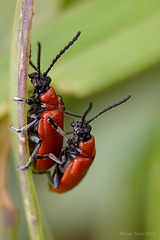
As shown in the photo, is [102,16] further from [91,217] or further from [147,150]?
[91,217]

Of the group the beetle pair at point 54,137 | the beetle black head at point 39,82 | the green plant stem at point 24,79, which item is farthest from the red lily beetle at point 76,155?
the green plant stem at point 24,79

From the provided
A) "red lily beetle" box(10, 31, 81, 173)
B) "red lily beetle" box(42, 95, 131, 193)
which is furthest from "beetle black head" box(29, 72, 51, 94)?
"red lily beetle" box(42, 95, 131, 193)

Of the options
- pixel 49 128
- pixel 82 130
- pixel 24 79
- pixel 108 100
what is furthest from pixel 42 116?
pixel 108 100

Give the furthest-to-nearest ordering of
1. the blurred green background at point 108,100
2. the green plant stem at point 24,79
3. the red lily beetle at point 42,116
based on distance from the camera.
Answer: the blurred green background at point 108,100 < the red lily beetle at point 42,116 < the green plant stem at point 24,79

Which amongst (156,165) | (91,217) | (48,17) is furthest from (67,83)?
(91,217)

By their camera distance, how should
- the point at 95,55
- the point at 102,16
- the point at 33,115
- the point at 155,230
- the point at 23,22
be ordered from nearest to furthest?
the point at 23,22, the point at 33,115, the point at 155,230, the point at 95,55, the point at 102,16

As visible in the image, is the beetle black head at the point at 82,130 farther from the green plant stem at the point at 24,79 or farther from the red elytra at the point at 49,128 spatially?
the green plant stem at the point at 24,79

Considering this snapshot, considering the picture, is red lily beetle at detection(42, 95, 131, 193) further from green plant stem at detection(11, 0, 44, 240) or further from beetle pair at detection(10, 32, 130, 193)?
green plant stem at detection(11, 0, 44, 240)
